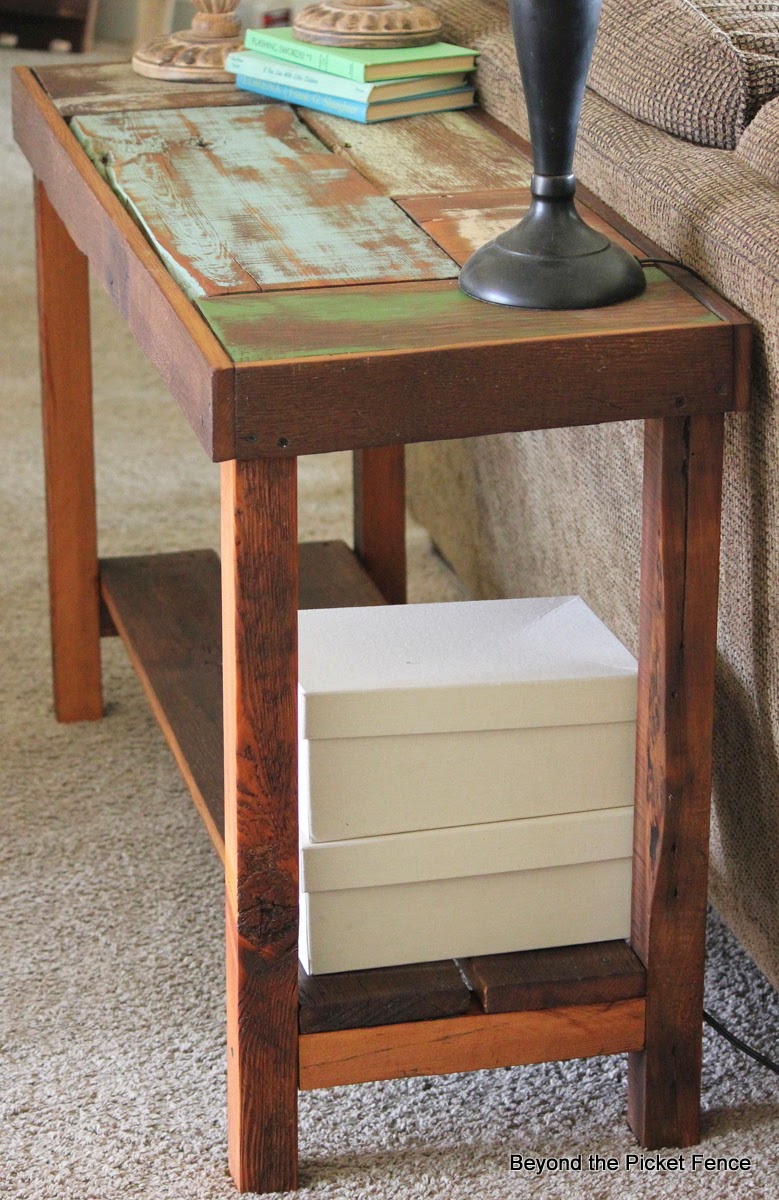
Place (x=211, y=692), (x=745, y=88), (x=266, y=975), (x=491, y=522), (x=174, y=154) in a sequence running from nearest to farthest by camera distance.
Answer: (x=266, y=975) → (x=745, y=88) → (x=174, y=154) → (x=211, y=692) → (x=491, y=522)

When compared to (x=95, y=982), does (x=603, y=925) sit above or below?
above

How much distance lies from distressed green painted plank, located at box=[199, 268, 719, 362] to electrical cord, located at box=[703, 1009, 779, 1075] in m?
0.57

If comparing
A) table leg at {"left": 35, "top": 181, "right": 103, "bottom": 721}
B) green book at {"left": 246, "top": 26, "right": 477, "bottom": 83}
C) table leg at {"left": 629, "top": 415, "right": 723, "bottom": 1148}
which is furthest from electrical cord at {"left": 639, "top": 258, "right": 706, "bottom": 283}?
table leg at {"left": 35, "top": 181, "right": 103, "bottom": 721}

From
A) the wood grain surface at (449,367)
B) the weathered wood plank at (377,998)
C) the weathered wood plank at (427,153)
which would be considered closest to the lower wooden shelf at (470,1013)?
the weathered wood plank at (377,998)

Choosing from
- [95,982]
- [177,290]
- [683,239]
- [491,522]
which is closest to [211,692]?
[95,982]

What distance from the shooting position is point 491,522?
1835 millimetres

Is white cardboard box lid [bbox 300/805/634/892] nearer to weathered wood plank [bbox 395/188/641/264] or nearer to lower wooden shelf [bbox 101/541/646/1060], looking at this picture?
lower wooden shelf [bbox 101/541/646/1060]

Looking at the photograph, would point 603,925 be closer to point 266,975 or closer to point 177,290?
point 266,975

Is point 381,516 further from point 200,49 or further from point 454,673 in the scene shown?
point 454,673

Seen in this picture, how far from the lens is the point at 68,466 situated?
1829 millimetres

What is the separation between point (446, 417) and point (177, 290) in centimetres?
22

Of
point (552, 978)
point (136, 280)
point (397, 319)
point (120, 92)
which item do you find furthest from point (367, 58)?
point (552, 978)

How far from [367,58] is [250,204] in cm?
34

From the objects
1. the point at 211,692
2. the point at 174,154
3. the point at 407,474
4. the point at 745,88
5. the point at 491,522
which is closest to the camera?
the point at 745,88
